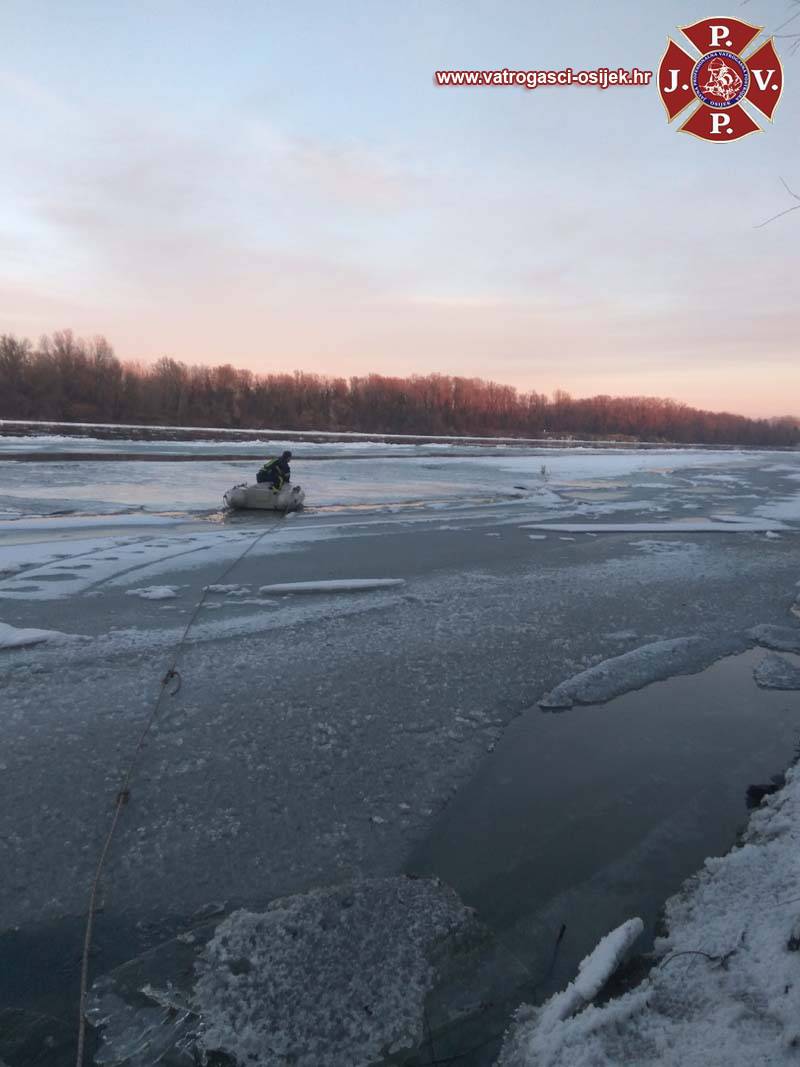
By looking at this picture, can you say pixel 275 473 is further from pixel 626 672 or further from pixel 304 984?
pixel 304 984

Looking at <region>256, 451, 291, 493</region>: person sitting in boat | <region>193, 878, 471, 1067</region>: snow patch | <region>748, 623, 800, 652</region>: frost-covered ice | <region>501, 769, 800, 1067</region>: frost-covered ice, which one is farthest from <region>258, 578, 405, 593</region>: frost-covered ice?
<region>256, 451, 291, 493</region>: person sitting in boat

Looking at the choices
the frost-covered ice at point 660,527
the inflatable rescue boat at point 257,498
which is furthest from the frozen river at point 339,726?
the inflatable rescue boat at point 257,498

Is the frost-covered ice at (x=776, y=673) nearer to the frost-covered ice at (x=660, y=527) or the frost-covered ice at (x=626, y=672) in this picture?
the frost-covered ice at (x=626, y=672)

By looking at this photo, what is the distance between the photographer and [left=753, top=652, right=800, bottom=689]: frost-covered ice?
5465 mm

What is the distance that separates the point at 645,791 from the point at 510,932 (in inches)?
59.7

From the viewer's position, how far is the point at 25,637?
18.6 feet

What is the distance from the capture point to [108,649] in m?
5.59

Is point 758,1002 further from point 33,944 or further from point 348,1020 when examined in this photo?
point 33,944

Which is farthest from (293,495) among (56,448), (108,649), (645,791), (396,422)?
(396,422)

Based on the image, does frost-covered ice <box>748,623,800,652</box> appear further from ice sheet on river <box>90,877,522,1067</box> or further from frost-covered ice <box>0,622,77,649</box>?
frost-covered ice <box>0,622,77,649</box>

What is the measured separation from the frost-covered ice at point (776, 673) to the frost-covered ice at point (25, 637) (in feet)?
21.0

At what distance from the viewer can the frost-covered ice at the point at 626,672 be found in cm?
509

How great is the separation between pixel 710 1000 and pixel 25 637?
5799 millimetres

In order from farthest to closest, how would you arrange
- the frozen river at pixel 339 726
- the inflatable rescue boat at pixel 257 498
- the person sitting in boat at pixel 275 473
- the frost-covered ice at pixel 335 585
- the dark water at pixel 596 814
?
the person sitting in boat at pixel 275 473 → the inflatable rescue boat at pixel 257 498 → the frost-covered ice at pixel 335 585 → the frozen river at pixel 339 726 → the dark water at pixel 596 814
